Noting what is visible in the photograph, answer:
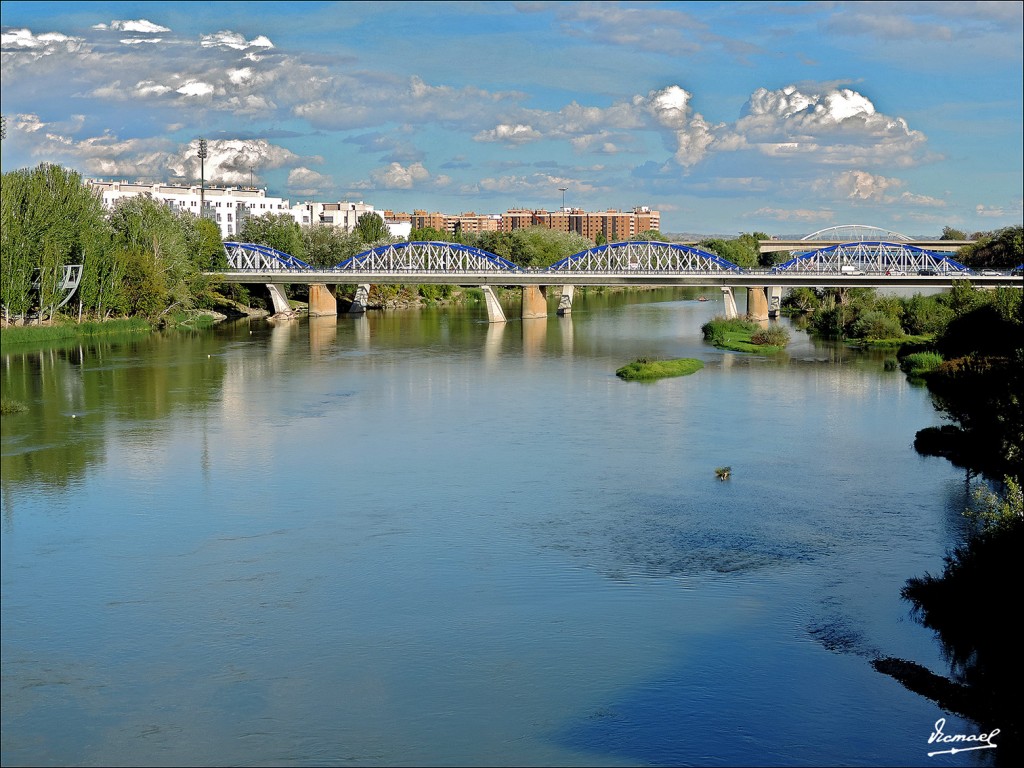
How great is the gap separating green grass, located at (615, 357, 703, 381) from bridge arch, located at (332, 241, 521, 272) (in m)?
17.3

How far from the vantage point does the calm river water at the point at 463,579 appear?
818cm

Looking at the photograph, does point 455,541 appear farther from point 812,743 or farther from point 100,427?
point 100,427

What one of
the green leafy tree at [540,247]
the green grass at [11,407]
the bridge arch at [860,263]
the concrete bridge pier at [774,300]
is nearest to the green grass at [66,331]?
the green grass at [11,407]

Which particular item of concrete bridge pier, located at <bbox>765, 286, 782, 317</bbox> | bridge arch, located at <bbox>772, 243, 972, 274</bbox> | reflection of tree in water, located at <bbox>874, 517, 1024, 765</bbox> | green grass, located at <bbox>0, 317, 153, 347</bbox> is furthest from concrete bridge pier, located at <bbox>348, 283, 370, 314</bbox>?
reflection of tree in water, located at <bbox>874, 517, 1024, 765</bbox>

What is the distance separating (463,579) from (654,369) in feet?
49.4

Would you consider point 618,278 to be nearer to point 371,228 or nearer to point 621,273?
point 621,273

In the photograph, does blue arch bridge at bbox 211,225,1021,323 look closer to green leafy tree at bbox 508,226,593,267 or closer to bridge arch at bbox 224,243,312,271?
bridge arch at bbox 224,243,312,271

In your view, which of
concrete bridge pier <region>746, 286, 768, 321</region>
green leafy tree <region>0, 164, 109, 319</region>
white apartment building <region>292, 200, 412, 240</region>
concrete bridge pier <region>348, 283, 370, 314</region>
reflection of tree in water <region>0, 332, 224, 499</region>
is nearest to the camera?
reflection of tree in water <region>0, 332, 224, 499</region>

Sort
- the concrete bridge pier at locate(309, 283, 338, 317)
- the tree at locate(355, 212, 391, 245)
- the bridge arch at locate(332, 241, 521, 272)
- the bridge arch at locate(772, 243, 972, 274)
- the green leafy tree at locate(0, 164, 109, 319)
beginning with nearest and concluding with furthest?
1. the green leafy tree at locate(0, 164, 109, 319)
2. the bridge arch at locate(772, 243, 972, 274)
3. the concrete bridge pier at locate(309, 283, 338, 317)
4. the bridge arch at locate(332, 241, 521, 272)
5. the tree at locate(355, 212, 391, 245)

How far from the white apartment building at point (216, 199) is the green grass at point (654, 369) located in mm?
40287

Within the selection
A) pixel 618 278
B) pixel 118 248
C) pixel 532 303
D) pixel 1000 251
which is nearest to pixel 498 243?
pixel 532 303

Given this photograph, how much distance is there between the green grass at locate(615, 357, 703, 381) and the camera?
25.2 meters

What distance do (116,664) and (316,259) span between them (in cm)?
4243

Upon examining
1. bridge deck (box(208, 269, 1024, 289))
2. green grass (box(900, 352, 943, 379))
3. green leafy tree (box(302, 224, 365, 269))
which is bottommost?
green grass (box(900, 352, 943, 379))
